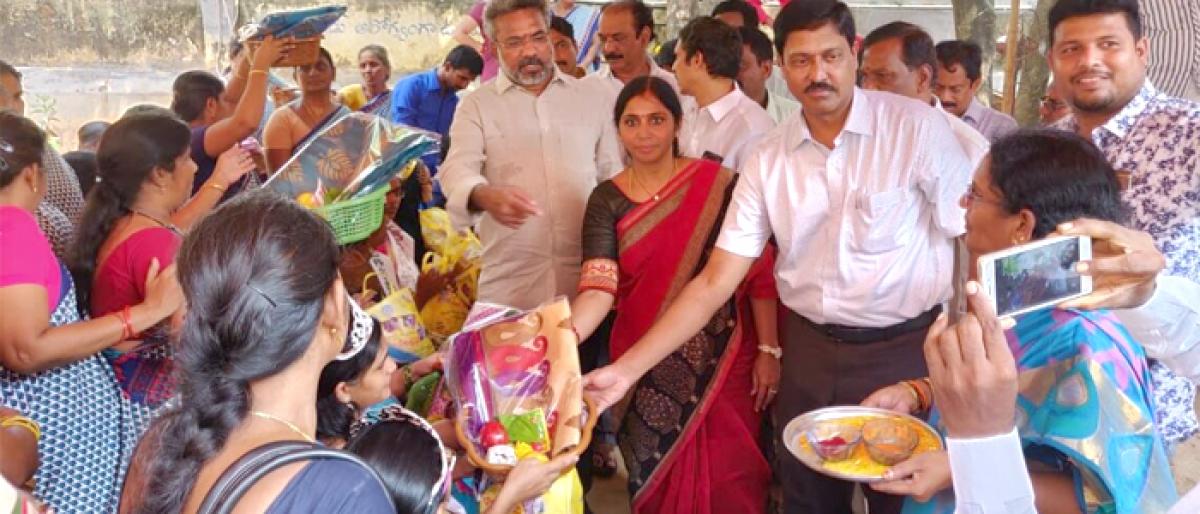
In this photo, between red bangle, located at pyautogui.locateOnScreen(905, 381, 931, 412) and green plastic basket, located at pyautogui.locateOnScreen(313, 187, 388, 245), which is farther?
green plastic basket, located at pyautogui.locateOnScreen(313, 187, 388, 245)

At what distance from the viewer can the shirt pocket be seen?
2.59 meters

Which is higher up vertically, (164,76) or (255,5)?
(255,5)

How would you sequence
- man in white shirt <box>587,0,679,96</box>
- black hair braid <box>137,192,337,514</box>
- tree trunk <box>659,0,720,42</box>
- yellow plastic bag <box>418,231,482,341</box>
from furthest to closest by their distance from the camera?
→ tree trunk <box>659,0,720,42</box>, man in white shirt <box>587,0,679,96</box>, yellow plastic bag <box>418,231,482,341</box>, black hair braid <box>137,192,337,514</box>

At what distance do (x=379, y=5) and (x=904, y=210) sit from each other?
681 cm

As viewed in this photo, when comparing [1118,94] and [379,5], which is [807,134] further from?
[379,5]

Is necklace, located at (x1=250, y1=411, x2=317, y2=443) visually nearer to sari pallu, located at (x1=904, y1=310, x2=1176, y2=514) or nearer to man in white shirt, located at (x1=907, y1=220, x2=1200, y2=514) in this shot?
man in white shirt, located at (x1=907, y1=220, x2=1200, y2=514)

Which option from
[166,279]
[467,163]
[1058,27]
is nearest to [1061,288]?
[1058,27]

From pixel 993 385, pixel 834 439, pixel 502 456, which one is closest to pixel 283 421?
pixel 502 456

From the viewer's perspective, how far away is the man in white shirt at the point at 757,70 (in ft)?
14.4

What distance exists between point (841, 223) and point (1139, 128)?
732 mm

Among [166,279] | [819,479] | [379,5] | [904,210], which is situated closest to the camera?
[166,279]

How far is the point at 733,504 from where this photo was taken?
10.4 feet

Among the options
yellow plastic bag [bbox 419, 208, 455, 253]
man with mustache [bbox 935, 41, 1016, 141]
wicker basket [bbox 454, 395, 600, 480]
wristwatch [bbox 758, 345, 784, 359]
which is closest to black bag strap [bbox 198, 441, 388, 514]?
wicker basket [bbox 454, 395, 600, 480]

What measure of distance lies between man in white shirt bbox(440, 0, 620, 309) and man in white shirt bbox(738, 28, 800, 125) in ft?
3.93
